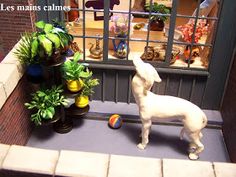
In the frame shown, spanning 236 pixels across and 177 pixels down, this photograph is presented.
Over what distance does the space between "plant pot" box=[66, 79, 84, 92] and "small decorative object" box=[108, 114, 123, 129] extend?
0.56m

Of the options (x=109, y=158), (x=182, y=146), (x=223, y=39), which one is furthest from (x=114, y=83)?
(x=109, y=158)

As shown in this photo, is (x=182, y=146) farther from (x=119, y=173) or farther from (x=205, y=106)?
(x=119, y=173)

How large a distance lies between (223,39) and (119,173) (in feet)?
6.69

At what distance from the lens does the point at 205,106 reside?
Result: 4000 mm

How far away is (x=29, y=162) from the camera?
2236 mm

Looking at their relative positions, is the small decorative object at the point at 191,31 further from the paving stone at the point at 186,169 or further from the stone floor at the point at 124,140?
the paving stone at the point at 186,169

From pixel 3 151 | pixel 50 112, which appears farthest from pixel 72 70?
pixel 3 151

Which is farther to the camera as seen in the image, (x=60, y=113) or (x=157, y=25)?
(x=157, y=25)

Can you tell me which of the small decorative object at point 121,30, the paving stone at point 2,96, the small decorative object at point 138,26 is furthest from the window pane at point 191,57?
the paving stone at point 2,96

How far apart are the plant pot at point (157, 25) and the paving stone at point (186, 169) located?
1885 millimetres

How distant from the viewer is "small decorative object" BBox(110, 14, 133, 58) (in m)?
3.67

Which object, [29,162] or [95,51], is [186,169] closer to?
[29,162]

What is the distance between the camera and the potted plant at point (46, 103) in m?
3.29

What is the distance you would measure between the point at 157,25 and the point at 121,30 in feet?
1.32
